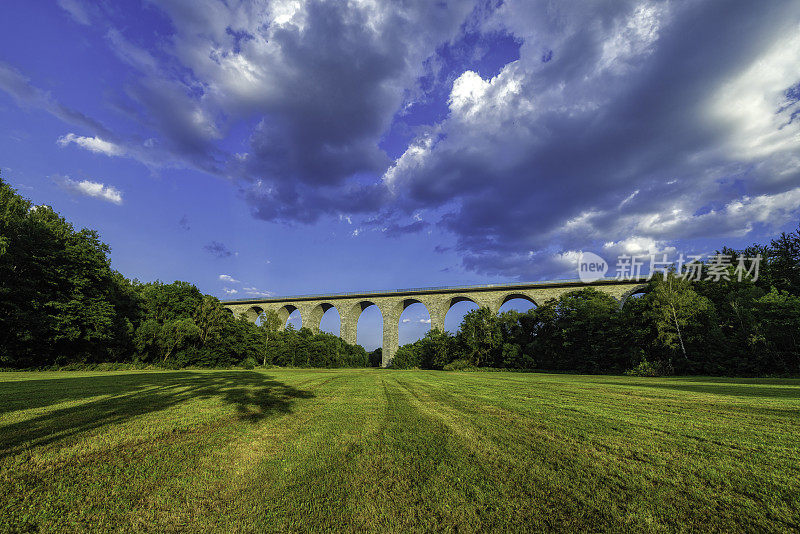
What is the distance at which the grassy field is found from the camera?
236 cm

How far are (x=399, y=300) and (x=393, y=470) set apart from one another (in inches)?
2011

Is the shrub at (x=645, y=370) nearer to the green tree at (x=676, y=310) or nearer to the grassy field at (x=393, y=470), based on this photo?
the green tree at (x=676, y=310)

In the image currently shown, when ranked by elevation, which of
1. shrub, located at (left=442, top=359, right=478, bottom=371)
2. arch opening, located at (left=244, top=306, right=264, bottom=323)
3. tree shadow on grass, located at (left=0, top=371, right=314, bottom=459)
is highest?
arch opening, located at (left=244, top=306, right=264, bottom=323)

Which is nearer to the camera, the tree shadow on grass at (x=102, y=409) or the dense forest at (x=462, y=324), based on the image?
the tree shadow on grass at (x=102, y=409)

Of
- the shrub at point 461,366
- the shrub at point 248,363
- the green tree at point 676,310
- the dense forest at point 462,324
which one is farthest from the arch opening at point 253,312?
the green tree at point 676,310

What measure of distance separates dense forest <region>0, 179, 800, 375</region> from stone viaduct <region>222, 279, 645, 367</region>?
9.87 meters

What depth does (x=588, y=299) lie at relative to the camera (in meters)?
33.4

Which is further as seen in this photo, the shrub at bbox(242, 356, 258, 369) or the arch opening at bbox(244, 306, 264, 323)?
the arch opening at bbox(244, 306, 264, 323)

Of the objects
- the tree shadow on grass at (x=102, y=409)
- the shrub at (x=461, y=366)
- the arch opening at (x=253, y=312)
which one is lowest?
the shrub at (x=461, y=366)

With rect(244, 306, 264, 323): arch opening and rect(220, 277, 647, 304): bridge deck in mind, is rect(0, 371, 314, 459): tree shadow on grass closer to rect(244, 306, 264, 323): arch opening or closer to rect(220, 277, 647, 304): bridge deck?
rect(220, 277, 647, 304): bridge deck

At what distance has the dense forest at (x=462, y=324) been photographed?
21375 millimetres

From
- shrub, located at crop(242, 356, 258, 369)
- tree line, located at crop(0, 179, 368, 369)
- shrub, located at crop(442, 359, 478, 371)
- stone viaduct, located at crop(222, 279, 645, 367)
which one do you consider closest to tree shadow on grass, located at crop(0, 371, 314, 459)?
tree line, located at crop(0, 179, 368, 369)

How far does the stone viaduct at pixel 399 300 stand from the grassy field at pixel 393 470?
4215cm

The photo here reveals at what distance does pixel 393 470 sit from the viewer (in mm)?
3320
